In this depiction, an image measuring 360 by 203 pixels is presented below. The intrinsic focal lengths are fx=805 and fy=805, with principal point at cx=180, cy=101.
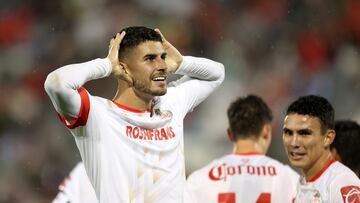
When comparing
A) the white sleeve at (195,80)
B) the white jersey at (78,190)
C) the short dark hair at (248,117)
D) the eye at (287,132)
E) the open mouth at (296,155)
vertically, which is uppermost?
the white sleeve at (195,80)

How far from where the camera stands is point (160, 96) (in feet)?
16.8

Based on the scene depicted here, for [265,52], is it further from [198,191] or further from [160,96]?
[160,96]

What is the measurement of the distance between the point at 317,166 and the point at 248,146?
126 cm

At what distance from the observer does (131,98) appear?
487 cm

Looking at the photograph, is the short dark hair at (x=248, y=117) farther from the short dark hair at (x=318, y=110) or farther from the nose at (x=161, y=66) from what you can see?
the nose at (x=161, y=66)

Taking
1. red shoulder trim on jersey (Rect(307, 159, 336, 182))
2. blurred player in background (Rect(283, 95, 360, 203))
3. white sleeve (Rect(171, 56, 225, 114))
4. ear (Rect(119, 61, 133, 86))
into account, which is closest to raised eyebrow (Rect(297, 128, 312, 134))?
blurred player in background (Rect(283, 95, 360, 203))

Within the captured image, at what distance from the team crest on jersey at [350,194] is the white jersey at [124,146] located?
3.22ft

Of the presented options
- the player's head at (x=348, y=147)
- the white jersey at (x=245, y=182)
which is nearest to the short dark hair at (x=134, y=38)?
the white jersey at (x=245, y=182)

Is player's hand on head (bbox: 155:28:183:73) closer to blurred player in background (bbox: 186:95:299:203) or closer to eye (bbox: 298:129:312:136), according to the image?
eye (bbox: 298:129:312:136)

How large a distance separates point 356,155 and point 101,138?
2283mm

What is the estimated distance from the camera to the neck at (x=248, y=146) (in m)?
6.24

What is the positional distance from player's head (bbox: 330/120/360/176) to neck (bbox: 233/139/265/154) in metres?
0.56

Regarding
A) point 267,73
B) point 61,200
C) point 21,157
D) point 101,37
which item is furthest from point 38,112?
point 61,200

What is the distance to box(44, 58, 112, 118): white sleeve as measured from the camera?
4375mm
